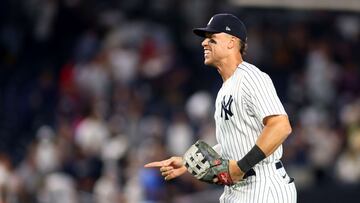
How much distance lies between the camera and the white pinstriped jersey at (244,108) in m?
5.75

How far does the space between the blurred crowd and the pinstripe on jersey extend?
6991 millimetres

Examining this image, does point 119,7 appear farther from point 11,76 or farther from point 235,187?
point 235,187

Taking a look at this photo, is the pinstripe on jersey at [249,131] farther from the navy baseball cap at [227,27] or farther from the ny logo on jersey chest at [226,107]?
the navy baseball cap at [227,27]

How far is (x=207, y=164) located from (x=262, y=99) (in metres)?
0.50

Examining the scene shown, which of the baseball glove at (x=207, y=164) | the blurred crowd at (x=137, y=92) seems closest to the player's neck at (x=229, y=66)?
the baseball glove at (x=207, y=164)

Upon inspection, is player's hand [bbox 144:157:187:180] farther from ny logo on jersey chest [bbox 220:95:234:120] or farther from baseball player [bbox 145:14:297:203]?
ny logo on jersey chest [bbox 220:95:234:120]

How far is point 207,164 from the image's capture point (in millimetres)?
5844

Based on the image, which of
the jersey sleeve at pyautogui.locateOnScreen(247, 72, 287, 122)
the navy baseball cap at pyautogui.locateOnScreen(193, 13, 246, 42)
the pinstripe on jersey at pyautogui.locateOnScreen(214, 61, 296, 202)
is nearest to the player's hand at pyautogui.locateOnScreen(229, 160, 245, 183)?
the pinstripe on jersey at pyautogui.locateOnScreen(214, 61, 296, 202)

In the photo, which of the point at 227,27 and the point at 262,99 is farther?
the point at 227,27

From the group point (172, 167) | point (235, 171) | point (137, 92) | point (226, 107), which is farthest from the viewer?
point (137, 92)

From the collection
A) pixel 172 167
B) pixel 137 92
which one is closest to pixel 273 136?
pixel 172 167

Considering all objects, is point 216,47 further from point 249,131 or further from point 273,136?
point 273,136

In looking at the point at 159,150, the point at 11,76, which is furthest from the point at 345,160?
the point at 11,76

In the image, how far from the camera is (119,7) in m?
17.7
